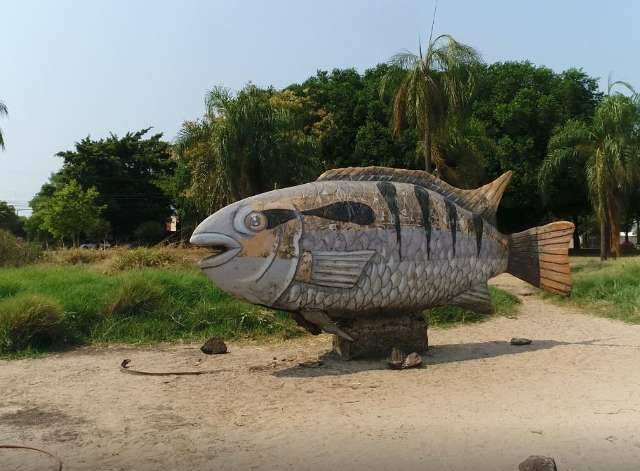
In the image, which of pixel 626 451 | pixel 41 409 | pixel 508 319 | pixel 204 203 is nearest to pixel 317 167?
pixel 204 203

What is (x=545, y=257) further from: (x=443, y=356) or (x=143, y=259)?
(x=143, y=259)

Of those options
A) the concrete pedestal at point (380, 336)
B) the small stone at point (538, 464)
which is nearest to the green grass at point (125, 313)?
the concrete pedestal at point (380, 336)

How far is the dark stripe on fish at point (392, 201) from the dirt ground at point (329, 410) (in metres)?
1.61

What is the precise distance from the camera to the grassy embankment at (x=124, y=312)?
8.87 m

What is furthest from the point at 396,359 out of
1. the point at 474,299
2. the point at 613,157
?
the point at 613,157

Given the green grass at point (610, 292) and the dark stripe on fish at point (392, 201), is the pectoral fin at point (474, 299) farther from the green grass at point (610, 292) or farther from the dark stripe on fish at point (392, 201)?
the green grass at point (610, 292)

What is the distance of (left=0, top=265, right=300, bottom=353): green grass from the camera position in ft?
31.8

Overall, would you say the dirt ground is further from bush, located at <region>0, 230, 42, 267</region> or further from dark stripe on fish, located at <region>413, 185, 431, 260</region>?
Answer: bush, located at <region>0, 230, 42, 267</region>

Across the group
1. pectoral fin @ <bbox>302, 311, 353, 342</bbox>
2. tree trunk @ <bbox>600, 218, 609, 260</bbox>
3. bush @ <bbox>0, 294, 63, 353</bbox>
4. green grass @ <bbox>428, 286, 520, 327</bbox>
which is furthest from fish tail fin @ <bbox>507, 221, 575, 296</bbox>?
tree trunk @ <bbox>600, 218, 609, 260</bbox>

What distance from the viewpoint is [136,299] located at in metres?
10.3

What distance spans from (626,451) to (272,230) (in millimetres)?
4031

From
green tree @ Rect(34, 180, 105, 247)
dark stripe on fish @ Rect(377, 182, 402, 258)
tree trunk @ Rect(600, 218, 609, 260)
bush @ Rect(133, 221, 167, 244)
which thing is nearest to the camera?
dark stripe on fish @ Rect(377, 182, 402, 258)

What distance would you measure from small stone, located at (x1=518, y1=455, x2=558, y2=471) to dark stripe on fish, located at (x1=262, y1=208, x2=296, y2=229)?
12.6 ft

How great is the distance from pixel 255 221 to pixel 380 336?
2.25 meters
